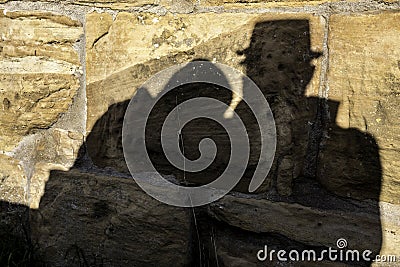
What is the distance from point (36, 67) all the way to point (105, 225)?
43cm

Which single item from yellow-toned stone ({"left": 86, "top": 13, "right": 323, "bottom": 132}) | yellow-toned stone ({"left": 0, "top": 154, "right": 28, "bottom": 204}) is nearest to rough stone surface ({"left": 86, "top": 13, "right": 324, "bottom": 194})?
yellow-toned stone ({"left": 86, "top": 13, "right": 323, "bottom": 132})

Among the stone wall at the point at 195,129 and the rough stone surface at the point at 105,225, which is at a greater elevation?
Result: the stone wall at the point at 195,129

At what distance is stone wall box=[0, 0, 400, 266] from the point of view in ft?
3.28

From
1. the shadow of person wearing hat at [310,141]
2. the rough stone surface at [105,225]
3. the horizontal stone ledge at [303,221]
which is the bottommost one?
the rough stone surface at [105,225]

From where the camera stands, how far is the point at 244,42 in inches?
41.5

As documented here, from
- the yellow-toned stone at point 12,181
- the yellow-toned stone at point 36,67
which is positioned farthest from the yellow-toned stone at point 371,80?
the yellow-toned stone at point 12,181

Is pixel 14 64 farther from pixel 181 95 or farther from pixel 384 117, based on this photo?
pixel 384 117

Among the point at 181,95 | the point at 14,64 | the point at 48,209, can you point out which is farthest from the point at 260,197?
the point at 14,64

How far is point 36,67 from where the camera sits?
1202 millimetres

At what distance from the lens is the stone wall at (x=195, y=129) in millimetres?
1001

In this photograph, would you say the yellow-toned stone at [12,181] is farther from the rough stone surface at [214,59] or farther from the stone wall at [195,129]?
the rough stone surface at [214,59]

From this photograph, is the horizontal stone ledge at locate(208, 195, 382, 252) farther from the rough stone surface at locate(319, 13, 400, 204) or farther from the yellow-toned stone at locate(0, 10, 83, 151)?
the yellow-toned stone at locate(0, 10, 83, 151)

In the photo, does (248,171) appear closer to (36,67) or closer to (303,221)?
(303,221)

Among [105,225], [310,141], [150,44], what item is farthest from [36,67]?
[310,141]
